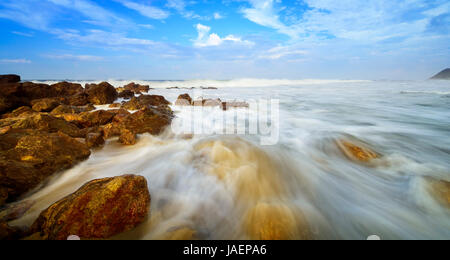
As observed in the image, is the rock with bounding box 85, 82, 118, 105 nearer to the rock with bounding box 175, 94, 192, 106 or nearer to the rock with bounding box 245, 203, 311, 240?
the rock with bounding box 175, 94, 192, 106

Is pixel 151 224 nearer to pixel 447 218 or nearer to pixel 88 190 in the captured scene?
pixel 88 190

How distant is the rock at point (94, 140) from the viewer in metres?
3.64

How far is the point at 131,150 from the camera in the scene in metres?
3.72

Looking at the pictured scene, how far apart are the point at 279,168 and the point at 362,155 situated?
181 cm

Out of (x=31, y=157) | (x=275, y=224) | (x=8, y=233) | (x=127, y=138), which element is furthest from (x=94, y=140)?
(x=275, y=224)

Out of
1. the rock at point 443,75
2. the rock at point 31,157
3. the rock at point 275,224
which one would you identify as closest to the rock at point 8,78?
the rock at point 31,157

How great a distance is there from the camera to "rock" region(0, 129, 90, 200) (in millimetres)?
2166

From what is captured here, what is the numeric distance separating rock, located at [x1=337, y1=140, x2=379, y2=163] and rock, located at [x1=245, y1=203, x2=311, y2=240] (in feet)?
7.62

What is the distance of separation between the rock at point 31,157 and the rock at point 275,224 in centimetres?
268

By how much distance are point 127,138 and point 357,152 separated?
468 centimetres

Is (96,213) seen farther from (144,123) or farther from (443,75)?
(443,75)

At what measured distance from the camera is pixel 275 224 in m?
1.79
